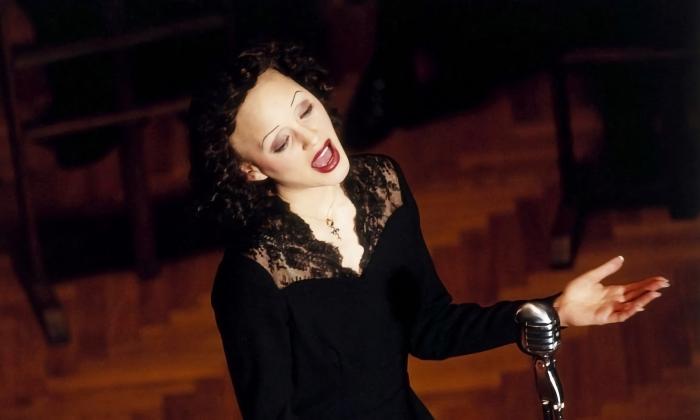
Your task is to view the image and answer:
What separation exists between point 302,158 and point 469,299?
108cm

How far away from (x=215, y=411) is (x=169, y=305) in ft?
1.03

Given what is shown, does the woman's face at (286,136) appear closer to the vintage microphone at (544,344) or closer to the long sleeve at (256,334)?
the long sleeve at (256,334)

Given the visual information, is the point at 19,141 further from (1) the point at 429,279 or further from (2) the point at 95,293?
(1) the point at 429,279

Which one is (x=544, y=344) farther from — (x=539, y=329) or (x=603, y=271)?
(x=603, y=271)

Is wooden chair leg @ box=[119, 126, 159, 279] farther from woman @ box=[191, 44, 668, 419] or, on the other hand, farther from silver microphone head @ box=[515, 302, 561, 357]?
silver microphone head @ box=[515, 302, 561, 357]

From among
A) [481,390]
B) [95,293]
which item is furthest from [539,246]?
[95,293]

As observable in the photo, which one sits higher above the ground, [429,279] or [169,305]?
[429,279]

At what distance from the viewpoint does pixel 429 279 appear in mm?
1763

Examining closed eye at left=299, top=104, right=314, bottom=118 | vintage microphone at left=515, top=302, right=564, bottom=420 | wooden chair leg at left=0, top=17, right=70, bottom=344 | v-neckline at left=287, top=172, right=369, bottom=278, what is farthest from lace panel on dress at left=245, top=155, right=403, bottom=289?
wooden chair leg at left=0, top=17, right=70, bottom=344

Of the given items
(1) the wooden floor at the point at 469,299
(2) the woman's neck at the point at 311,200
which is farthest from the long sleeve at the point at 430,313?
(1) the wooden floor at the point at 469,299

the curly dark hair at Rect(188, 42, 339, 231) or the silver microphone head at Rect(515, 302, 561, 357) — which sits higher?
the curly dark hair at Rect(188, 42, 339, 231)

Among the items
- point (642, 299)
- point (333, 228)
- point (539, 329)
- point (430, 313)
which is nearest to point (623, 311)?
point (642, 299)

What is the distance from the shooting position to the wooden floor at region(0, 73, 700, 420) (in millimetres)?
2479

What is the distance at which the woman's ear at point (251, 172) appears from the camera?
167cm
